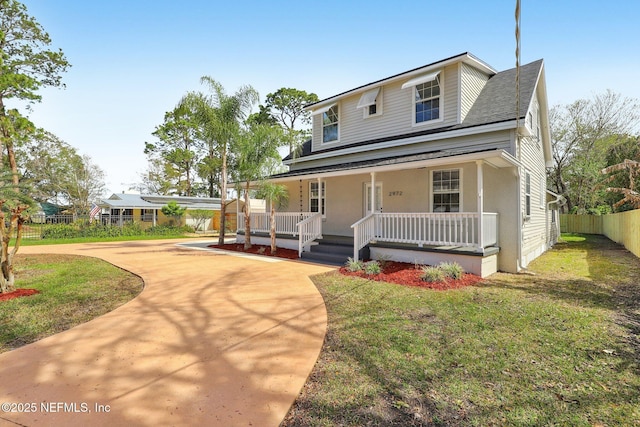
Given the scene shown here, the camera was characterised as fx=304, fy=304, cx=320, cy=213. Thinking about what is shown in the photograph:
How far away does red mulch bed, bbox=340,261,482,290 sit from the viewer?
6.86 m

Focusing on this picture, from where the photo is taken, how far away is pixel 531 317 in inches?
192

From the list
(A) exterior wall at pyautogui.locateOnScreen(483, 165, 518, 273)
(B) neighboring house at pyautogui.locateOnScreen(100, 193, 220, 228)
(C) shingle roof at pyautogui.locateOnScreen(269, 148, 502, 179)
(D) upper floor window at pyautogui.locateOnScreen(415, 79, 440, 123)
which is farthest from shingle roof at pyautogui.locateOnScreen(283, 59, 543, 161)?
(B) neighboring house at pyautogui.locateOnScreen(100, 193, 220, 228)

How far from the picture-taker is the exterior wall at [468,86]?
1041 cm

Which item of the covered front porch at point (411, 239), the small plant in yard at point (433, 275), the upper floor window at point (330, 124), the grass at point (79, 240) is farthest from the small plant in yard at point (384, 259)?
the grass at point (79, 240)

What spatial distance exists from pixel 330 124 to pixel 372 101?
2.90 metres

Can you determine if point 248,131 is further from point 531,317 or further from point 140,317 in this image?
point 531,317

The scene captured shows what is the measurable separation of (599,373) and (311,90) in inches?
1317

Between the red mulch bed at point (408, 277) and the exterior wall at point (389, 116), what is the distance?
5.52 meters

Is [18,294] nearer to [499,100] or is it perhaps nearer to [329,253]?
[329,253]

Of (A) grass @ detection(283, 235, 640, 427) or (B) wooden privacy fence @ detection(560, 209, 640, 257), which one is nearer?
(A) grass @ detection(283, 235, 640, 427)

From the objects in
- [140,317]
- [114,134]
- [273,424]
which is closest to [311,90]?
[114,134]

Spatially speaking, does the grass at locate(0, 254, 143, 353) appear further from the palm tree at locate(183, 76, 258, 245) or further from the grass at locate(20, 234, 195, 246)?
the grass at locate(20, 234, 195, 246)

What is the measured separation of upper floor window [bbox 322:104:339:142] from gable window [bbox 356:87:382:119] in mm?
1846

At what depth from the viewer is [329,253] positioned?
10547 millimetres
